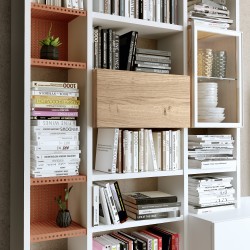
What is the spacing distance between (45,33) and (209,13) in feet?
3.19

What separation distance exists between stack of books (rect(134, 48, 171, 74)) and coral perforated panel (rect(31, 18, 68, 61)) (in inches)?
16.4

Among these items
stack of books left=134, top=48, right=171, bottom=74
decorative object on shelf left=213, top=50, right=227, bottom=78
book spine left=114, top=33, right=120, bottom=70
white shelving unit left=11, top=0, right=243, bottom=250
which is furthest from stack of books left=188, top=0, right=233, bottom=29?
book spine left=114, top=33, right=120, bottom=70

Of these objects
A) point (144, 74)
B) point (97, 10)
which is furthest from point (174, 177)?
point (97, 10)

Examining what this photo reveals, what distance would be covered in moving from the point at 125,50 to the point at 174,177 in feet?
2.64

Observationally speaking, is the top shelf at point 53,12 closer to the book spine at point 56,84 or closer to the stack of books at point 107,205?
the book spine at point 56,84

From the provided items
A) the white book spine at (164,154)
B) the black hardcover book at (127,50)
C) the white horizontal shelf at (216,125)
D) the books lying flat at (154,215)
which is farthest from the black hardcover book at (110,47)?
the books lying flat at (154,215)

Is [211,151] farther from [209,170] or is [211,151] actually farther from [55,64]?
[55,64]

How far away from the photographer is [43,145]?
1.99 m

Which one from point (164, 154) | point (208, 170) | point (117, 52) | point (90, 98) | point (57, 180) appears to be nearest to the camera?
point (57, 180)

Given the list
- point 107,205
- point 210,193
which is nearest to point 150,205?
point 107,205

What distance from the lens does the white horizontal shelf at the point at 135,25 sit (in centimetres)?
216

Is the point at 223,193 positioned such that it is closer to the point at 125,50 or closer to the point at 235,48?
the point at 235,48

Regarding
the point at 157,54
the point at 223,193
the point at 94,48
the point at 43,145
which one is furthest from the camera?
the point at 223,193

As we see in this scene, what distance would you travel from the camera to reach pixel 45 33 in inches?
89.7
